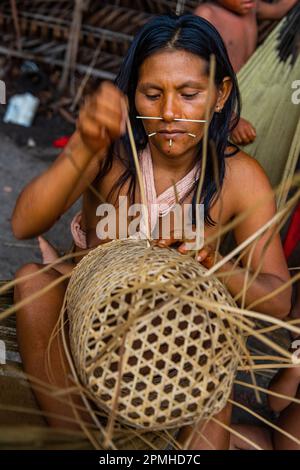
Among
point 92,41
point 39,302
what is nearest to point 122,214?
point 39,302

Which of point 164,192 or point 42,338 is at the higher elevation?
point 164,192

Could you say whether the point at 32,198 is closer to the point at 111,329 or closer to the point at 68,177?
the point at 68,177

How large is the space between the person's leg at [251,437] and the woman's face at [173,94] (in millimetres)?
816

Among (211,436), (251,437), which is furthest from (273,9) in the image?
(211,436)

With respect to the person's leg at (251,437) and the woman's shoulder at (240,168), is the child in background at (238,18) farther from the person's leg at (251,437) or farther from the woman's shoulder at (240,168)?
the person's leg at (251,437)

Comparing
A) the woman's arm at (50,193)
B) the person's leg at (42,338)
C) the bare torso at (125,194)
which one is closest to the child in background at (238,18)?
the bare torso at (125,194)

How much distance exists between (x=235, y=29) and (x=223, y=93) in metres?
0.94

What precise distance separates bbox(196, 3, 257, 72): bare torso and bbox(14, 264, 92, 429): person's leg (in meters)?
1.24

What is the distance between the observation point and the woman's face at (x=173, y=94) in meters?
1.42

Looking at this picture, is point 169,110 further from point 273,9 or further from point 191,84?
point 273,9

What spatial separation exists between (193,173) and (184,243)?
33 cm

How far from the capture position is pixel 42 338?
57.7 inches

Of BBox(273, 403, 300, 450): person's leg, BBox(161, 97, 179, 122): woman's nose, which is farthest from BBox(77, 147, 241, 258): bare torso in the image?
BBox(273, 403, 300, 450): person's leg

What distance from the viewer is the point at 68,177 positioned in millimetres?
1414
